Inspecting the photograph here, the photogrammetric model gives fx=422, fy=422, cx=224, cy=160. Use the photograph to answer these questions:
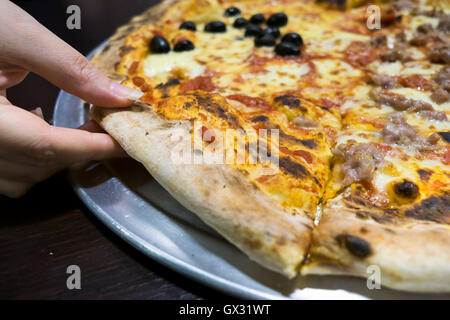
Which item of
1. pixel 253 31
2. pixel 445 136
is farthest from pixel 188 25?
pixel 445 136

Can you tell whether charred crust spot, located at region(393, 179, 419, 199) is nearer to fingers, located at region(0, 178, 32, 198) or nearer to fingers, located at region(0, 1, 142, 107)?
fingers, located at region(0, 1, 142, 107)

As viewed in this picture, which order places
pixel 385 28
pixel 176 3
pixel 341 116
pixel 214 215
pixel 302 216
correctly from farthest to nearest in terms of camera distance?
pixel 176 3 < pixel 385 28 < pixel 341 116 < pixel 302 216 < pixel 214 215

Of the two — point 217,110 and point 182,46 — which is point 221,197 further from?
point 182,46

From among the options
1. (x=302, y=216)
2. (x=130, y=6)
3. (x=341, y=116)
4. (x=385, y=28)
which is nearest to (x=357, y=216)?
(x=302, y=216)

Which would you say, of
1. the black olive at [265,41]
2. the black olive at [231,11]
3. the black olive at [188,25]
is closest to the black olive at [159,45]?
the black olive at [188,25]

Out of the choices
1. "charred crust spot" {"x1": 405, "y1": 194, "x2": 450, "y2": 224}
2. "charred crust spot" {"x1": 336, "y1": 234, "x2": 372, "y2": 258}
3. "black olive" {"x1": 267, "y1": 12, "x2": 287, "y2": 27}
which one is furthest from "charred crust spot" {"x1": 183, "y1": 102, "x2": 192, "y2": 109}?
"black olive" {"x1": 267, "y1": 12, "x2": 287, "y2": 27}
